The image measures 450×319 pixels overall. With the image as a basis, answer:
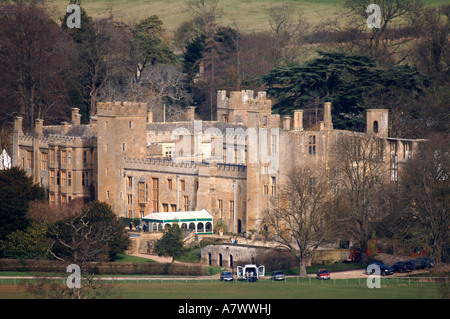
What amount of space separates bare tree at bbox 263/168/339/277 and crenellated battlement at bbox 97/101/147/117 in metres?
16.5

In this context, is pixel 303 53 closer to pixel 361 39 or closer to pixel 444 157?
pixel 361 39

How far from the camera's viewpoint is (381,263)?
7975cm

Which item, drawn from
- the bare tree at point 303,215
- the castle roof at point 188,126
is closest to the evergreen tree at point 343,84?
the castle roof at point 188,126

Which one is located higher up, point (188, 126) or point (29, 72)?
point (29, 72)

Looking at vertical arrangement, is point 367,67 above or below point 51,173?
above

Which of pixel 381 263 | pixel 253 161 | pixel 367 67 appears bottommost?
pixel 381 263

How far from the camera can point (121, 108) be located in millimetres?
97688

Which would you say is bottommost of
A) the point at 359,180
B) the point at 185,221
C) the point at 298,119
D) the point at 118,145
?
the point at 185,221

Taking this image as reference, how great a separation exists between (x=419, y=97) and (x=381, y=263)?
2614 centimetres

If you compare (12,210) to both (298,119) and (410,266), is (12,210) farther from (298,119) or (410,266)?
(410,266)

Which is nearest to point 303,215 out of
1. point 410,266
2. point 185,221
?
point 410,266

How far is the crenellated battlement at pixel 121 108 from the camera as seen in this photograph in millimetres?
97500

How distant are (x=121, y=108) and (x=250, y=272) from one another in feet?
78.8

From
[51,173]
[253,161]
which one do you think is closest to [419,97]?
[253,161]
